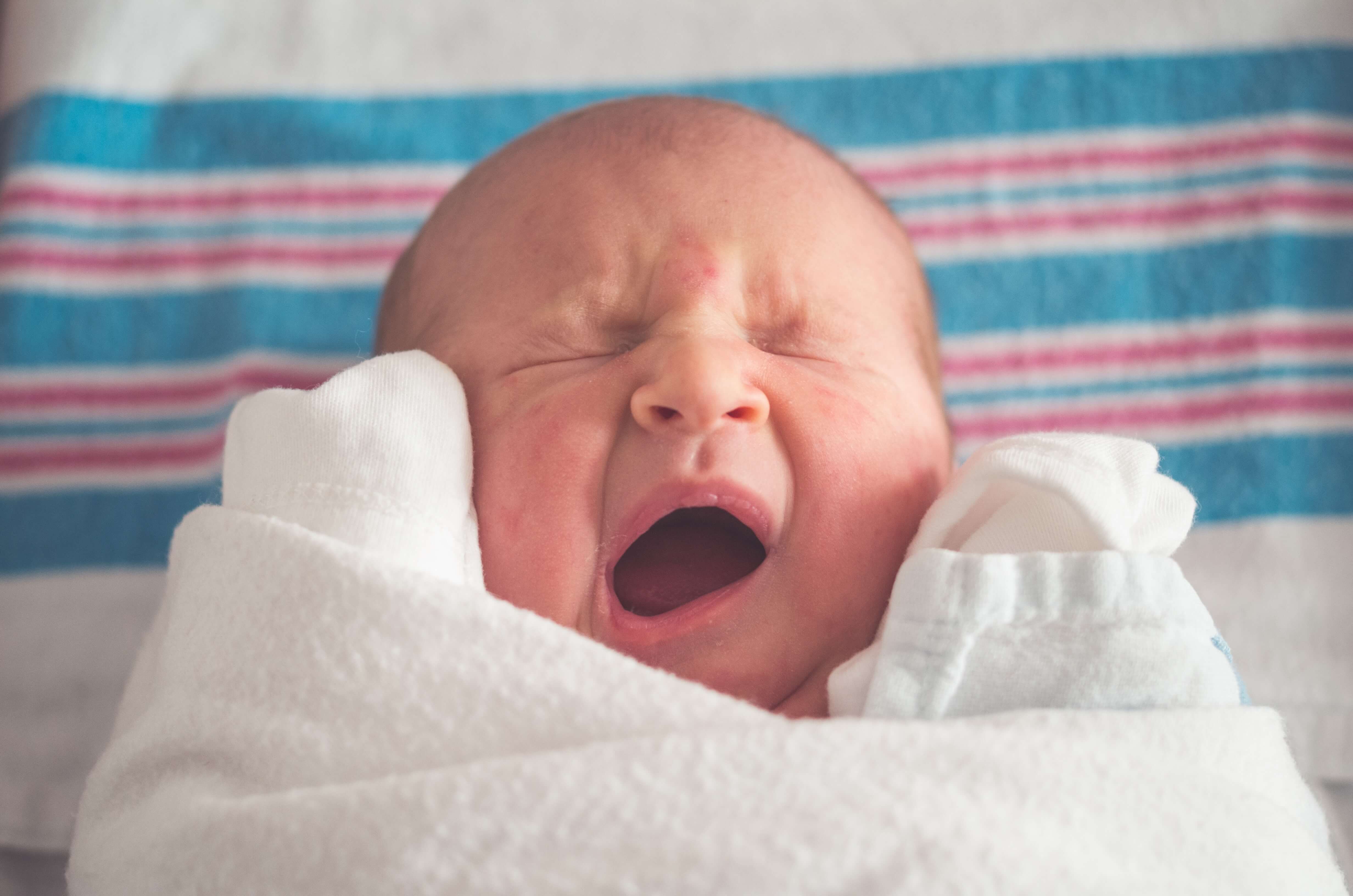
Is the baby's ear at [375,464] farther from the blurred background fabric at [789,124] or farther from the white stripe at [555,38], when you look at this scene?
the white stripe at [555,38]

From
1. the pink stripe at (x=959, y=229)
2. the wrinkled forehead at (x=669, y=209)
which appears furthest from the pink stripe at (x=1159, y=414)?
the wrinkled forehead at (x=669, y=209)

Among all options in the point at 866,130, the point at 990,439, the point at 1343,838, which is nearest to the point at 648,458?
the point at 990,439

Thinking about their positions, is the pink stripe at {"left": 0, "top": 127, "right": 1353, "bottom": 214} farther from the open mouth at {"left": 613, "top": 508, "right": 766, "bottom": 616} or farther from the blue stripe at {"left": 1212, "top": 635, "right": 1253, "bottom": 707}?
the blue stripe at {"left": 1212, "top": 635, "right": 1253, "bottom": 707}

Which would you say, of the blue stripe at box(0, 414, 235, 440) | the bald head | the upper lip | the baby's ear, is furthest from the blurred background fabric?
the upper lip

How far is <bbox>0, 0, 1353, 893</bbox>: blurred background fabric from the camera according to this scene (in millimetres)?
1216

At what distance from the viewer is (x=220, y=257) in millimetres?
1317

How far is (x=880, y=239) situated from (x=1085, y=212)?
1.48ft

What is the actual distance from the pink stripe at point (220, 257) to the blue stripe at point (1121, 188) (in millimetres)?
641

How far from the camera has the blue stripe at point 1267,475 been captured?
1.22m

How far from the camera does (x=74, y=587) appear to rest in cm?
120

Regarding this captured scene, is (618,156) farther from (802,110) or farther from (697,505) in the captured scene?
(802,110)

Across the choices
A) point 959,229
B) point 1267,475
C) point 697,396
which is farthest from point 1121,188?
point 697,396

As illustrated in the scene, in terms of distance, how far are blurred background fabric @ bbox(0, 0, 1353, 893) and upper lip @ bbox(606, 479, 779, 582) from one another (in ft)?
1.73

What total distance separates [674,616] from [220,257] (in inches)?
32.7
